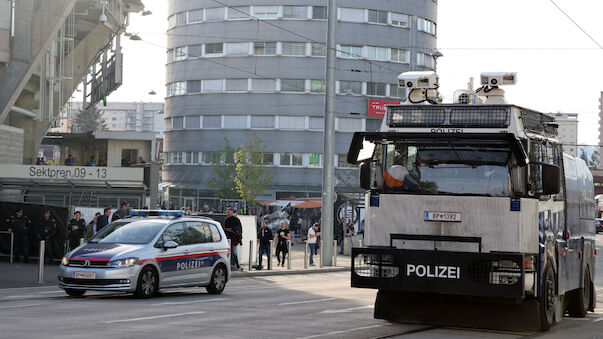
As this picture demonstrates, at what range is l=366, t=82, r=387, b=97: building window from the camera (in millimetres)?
81756

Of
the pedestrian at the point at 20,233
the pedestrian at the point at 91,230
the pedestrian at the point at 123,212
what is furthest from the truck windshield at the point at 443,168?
the pedestrian at the point at 20,233

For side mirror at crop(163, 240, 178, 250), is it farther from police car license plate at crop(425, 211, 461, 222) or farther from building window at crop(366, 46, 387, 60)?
building window at crop(366, 46, 387, 60)

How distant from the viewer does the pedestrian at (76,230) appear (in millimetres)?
28134

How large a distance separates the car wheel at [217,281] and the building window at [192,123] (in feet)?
211

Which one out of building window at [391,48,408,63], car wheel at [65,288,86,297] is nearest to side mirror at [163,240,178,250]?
car wheel at [65,288,86,297]

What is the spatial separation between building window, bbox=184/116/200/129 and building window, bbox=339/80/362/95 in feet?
41.7

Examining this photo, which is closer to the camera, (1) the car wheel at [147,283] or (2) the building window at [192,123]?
(1) the car wheel at [147,283]

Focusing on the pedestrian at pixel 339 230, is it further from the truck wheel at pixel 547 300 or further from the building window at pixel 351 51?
the building window at pixel 351 51

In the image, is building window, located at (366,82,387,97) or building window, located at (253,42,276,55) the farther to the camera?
building window, located at (366,82,387,97)

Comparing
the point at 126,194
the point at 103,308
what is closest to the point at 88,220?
the point at 126,194

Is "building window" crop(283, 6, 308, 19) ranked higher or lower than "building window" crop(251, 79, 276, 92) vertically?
higher

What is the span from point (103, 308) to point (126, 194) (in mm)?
18246

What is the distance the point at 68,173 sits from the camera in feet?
114

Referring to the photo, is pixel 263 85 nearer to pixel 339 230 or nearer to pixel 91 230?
pixel 339 230
